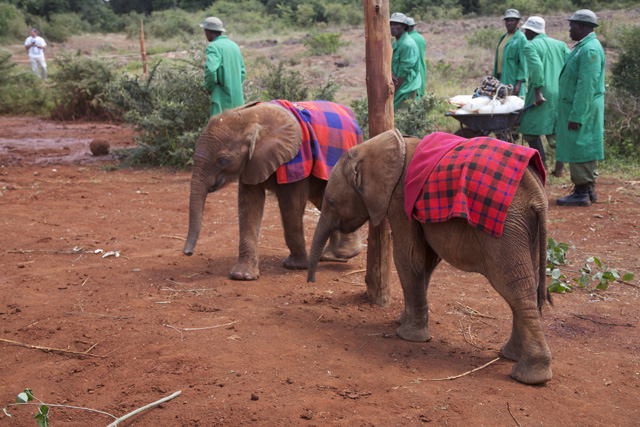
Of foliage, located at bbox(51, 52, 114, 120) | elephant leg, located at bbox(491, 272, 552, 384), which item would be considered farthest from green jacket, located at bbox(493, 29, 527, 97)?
foliage, located at bbox(51, 52, 114, 120)

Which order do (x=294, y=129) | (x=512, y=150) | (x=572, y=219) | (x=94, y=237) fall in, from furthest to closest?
(x=572, y=219) < (x=94, y=237) < (x=294, y=129) < (x=512, y=150)

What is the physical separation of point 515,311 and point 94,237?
16.9 ft

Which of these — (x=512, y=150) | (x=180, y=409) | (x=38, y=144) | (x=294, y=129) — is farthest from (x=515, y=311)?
(x=38, y=144)

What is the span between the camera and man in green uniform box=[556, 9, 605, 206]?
7770mm

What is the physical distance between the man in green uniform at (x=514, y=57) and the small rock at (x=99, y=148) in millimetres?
8018

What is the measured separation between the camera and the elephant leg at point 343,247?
6.34 m

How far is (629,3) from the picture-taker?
25391 millimetres

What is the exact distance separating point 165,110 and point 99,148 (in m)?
2.48

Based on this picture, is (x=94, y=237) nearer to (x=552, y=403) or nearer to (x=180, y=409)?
(x=180, y=409)

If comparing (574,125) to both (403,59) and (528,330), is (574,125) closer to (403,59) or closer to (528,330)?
(403,59)

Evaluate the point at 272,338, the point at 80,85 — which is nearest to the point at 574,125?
the point at 272,338

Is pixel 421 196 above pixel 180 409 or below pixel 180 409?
above

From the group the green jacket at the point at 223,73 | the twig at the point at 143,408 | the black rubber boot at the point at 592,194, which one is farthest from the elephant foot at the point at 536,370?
the green jacket at the point at 223,73

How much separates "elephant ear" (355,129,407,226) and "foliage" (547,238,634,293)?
1.70 meters
